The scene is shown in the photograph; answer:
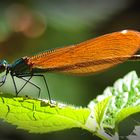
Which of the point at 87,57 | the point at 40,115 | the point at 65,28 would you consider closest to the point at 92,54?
the point at 87,57

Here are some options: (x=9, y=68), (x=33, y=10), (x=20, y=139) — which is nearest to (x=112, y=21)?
(x=33, y=10)

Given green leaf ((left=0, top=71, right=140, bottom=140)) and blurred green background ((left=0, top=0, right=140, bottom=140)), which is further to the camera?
blurred green background ((left=0, top=0, right=140, bottom=140))

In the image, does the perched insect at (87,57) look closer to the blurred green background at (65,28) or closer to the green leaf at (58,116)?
the green leaf at (58,116)

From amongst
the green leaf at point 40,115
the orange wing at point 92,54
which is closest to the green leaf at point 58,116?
the green leaf at point 40,115

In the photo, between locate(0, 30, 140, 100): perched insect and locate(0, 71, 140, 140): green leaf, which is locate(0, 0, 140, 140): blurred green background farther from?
locate(0, 71, 140, 140): green leaf

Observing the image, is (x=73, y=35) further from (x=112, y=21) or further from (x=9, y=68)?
(x=9, y=68)

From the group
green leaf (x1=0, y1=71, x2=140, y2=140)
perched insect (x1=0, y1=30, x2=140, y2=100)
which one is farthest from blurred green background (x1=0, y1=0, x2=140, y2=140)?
green leaf (x1=0, y1=71, x2=140, y2=140)

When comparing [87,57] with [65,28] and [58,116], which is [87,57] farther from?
[65,28]

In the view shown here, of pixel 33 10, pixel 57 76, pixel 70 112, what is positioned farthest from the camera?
pixel 33 10
